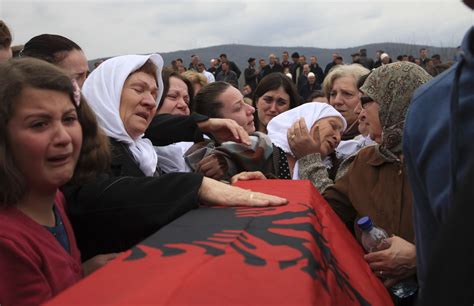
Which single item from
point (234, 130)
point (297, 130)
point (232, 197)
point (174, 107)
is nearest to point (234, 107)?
point (174, 107)

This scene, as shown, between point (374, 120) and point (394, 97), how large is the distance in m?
0.21

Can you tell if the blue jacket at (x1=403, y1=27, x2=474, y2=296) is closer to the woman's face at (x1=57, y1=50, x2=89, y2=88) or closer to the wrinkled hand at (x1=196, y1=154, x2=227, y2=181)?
the wrinkled hand at (x1=196, y1=154, x2=227, y2=181)

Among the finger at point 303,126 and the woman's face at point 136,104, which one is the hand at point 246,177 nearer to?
the woman's face at point 136,104

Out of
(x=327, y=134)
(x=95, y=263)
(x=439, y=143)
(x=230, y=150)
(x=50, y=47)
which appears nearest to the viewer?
(x=439, y=143)

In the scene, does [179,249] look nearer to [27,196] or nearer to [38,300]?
[38,300]

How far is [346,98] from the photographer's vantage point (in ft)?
15.7

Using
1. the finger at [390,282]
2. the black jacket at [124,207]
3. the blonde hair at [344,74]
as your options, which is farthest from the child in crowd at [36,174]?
the blonde hair at [344,74]

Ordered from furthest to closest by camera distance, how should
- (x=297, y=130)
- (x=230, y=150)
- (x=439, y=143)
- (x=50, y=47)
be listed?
(x=297, y=130) → (x=50, y=47) → (x=230, y=150) → (x=439, y=143)

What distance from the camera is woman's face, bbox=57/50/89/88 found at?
3.14 metres

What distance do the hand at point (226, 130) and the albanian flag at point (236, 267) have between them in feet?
3.29

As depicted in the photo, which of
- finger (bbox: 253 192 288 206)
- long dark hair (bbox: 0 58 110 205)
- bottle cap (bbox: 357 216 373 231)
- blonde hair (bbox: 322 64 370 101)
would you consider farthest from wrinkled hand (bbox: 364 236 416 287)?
blonde hair (bbox: 322 64 370 101)

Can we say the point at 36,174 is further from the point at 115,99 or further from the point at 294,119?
the point at 294,119

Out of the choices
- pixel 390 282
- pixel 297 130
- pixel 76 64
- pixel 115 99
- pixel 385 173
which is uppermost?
pixel 76 64

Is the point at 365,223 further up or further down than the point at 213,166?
further down
